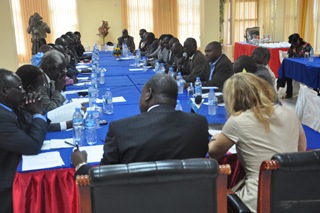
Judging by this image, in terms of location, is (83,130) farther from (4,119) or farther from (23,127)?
(4,119)

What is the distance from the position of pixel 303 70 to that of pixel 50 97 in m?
4.81

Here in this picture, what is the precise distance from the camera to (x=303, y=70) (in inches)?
262

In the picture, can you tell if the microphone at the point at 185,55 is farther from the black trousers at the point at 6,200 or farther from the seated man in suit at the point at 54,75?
the black trousers at the point at 6,200

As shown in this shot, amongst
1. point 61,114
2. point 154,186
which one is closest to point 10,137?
point 61,114

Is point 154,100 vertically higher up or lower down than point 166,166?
higher up

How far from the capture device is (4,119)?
6.83 feet

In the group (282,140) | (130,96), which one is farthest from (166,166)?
(130,96)

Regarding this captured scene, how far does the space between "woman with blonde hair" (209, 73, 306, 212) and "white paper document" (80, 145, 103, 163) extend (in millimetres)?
659

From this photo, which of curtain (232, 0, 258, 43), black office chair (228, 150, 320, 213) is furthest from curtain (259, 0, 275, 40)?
black office chair (228, 150, 320, 213)

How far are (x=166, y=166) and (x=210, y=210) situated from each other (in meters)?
0.27

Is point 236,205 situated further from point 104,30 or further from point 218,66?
point 104,30

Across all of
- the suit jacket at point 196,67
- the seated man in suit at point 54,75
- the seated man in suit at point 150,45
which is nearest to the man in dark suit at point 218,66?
the suit jacket at point 196,67

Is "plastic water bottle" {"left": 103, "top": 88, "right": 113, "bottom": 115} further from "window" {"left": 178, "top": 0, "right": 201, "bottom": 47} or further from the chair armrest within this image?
"window" {"left": 178, "top": 0, "right": 201, "bottom": 47}

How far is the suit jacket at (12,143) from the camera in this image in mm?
2084
